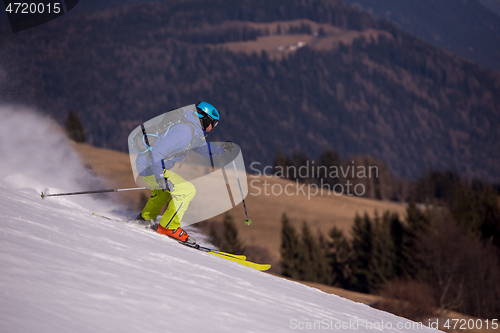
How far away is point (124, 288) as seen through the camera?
3.29m

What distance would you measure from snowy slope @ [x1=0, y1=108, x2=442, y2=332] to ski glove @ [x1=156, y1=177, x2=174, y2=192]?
659mm

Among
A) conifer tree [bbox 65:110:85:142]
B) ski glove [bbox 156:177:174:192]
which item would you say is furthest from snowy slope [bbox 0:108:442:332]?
conifer tree [bbox 65:110:85:142]

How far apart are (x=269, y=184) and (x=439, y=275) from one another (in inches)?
1523

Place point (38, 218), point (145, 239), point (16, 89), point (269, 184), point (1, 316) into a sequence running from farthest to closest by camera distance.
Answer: point (269, 184), point (16, 89), point (145, 239), point (38, 218), point (1, 316)

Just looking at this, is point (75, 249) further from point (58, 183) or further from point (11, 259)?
point (58, 183)

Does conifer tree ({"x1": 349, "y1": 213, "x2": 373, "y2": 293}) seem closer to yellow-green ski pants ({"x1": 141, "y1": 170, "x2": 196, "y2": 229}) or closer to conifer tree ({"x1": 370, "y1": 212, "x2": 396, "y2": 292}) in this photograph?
conifer tree ({"x1": 370, "y1": 212, "x2": 396, "y2": 292})

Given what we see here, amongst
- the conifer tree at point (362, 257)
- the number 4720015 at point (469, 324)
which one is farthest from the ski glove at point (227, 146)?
the conifer tree at point (362, 257)

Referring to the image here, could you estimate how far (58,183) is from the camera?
337 inches

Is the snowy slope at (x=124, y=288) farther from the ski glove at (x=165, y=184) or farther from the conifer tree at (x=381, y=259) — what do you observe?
the conifer tree at (x=381, y=259)

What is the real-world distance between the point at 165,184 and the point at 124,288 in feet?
9.96

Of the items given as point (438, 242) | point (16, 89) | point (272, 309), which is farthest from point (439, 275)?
point (272, 309)

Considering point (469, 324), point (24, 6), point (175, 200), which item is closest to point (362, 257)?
point (469, 324)

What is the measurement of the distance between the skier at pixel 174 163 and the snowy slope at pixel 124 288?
1.58ft

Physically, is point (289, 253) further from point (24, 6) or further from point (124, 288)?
point (24, 6)
